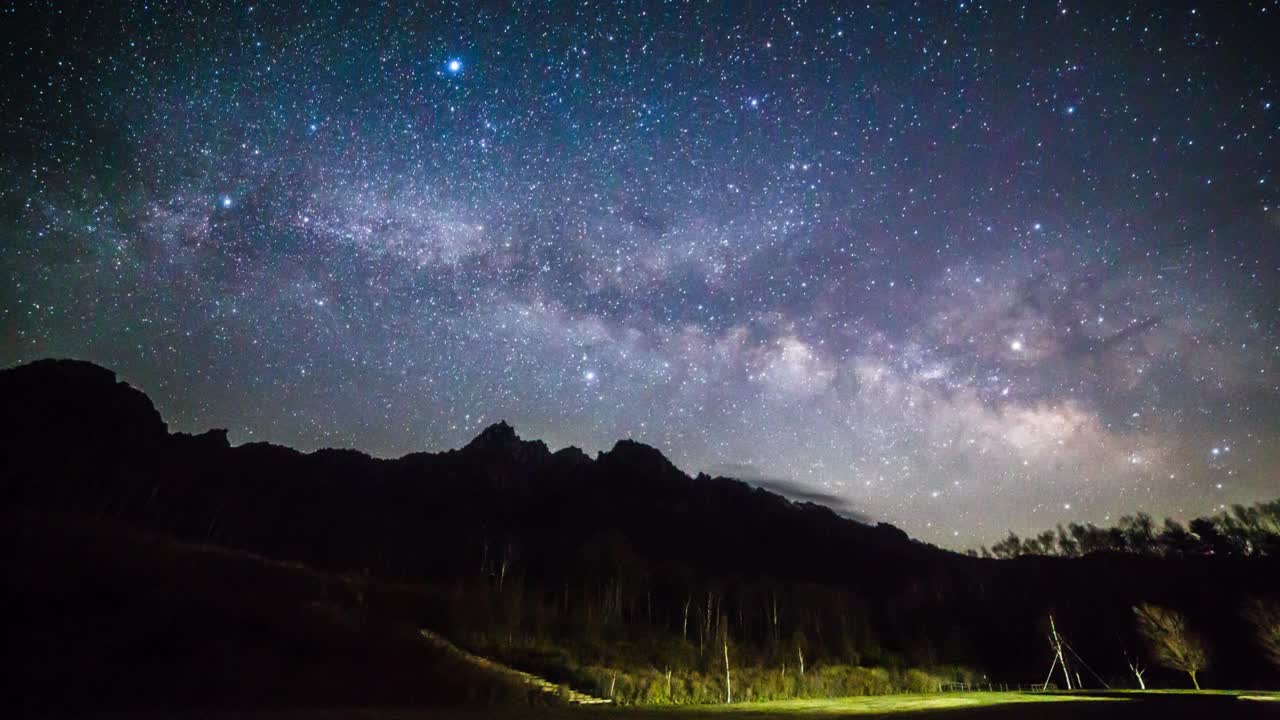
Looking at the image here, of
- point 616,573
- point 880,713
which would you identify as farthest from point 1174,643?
point 616,573

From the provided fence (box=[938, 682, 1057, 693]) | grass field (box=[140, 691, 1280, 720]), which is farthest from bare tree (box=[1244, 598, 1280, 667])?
fence (box=[938, 682, 1057, 693])

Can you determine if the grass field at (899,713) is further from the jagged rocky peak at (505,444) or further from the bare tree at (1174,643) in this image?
the jagged rocky peak at (505,444)

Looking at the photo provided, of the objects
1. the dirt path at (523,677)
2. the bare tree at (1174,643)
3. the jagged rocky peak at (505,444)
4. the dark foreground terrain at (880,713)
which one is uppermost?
the jagged rocky peak at (505,444)

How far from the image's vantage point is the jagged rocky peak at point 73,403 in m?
91.1

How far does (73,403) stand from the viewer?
103688 millimetres

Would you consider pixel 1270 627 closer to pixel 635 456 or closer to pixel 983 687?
pixel 983 687

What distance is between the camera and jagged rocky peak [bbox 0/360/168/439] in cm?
9112

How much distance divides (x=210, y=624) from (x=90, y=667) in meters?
7.03

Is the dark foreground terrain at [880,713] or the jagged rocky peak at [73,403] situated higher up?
the jagged rocky peak at [73,403]

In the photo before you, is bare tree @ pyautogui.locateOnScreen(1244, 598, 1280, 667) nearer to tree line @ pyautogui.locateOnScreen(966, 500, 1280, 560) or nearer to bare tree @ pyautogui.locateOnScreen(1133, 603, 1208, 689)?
bare tree @ pyautogui.locateOnScreen(1133, 603, 1208, 689)

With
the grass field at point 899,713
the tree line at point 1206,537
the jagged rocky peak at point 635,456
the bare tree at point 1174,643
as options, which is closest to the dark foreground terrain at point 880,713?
the grass field at point 899,713

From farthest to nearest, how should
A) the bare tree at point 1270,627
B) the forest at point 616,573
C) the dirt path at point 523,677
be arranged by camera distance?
the forest at point 616,573
the bare tree at point 1270,627
the dirt path at point 523,677

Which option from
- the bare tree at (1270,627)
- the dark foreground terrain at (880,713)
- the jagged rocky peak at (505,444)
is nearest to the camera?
the dark foreground terrain at (880,713)

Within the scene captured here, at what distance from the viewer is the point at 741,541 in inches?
5187
